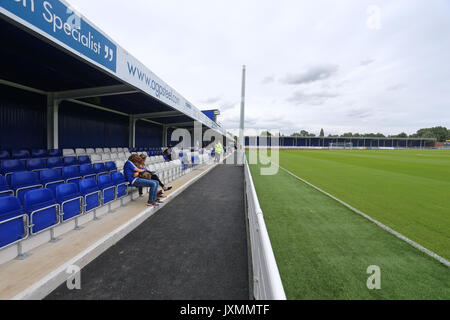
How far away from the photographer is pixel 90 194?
4324 mm

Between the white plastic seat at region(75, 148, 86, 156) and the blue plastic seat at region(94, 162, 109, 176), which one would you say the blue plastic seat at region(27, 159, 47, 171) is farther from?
the white plastic seat at region(75, 148, 86, 156)

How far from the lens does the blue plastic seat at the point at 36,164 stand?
18.1ft

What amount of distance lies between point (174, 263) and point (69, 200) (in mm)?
2400

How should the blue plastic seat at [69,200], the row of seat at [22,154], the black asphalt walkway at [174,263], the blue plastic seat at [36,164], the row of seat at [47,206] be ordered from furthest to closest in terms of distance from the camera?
the row of seat at [22,154] < the blue plastic seat at [36,164] < the blue plastic seat at [69,200] < the row of seat at [47,206] < the black asphalt walkway at [174,263]

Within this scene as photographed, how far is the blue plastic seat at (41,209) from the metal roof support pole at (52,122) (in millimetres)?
6779

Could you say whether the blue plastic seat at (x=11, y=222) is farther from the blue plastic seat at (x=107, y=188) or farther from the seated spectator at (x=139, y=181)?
the seated spectator at (x=139, y=181)

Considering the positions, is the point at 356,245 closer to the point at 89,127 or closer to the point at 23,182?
the point at 23,182

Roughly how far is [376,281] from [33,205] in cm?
530

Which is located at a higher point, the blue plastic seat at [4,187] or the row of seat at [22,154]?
the row of seat at [22,154]

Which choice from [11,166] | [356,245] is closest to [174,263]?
[356,245]

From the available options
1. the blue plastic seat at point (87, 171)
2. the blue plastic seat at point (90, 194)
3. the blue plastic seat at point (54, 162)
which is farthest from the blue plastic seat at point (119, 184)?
the blue plastic seat at point (54, 162)

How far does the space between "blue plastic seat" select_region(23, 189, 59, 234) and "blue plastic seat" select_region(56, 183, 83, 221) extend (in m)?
0.14
